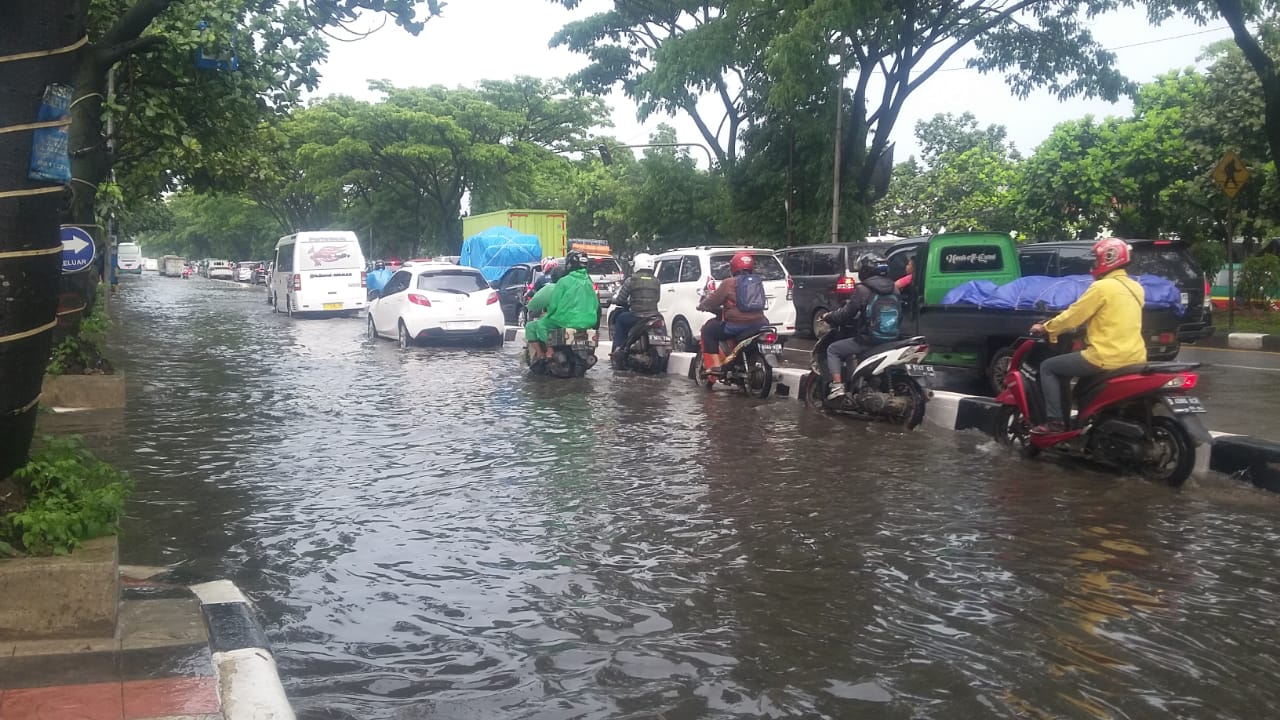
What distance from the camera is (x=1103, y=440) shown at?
7672 millimetres

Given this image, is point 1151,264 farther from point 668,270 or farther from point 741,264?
point 668,270

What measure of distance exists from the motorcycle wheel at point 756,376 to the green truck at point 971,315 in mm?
1695

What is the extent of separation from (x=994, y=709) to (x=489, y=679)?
5.73ft

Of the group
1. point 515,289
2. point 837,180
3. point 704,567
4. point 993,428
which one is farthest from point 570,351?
point 837,180

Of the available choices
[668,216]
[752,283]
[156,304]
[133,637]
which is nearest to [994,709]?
[133,637]

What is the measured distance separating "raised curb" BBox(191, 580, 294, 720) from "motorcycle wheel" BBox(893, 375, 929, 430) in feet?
22.0

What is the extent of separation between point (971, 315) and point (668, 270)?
23.8 ft

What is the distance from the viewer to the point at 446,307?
739 inches

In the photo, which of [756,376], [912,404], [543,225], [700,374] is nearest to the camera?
[912,404]

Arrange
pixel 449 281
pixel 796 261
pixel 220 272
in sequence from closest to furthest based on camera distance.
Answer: pixel 449 281 → pixel 796 261 → pixel 220 272

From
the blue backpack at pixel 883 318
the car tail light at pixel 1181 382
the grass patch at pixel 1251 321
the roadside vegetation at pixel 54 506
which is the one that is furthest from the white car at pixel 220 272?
the roadside vegetation at pixel 54 506

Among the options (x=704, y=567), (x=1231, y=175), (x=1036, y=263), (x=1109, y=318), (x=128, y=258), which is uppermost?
(x=1231, y=175)

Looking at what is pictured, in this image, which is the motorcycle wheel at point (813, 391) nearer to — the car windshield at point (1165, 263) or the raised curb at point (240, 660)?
the car windshield at point (1165, 263)

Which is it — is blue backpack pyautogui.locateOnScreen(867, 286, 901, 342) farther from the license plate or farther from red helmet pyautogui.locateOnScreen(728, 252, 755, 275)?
the license plate
